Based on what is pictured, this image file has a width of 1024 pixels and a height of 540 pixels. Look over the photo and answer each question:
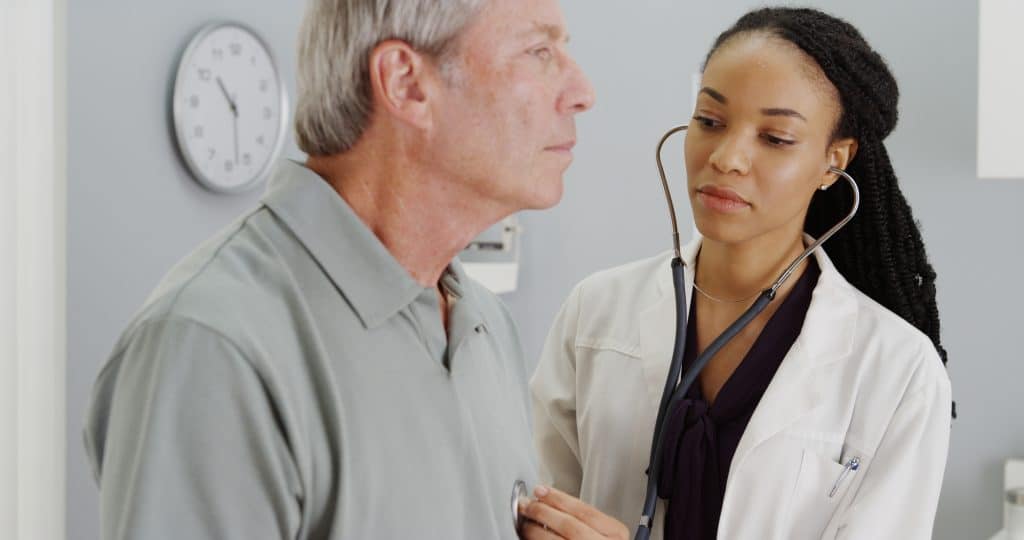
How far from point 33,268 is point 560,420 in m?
0.83

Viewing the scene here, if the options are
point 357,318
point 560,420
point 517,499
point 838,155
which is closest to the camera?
point 357,318

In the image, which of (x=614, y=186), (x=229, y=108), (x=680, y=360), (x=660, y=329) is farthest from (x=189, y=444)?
(x=614, y=186)

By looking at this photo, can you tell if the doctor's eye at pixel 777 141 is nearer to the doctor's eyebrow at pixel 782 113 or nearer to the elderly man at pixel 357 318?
the doctor's eyebrow at pixel 782 113

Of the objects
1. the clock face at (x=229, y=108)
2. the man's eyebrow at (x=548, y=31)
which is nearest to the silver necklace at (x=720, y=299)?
the man's eyebrow at (x=548, y=31)

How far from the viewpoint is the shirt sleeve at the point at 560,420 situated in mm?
1583

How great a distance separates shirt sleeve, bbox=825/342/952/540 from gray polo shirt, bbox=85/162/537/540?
574mm

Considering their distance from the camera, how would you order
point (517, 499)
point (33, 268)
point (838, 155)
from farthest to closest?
point (33, 268), point (838, 155), point (517, 499)

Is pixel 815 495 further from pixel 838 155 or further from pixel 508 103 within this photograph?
pixel 508 103

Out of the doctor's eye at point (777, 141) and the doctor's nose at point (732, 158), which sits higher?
the doctor's eye at point (777, 141)

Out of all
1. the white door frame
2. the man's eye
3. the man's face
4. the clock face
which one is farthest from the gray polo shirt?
the clock face

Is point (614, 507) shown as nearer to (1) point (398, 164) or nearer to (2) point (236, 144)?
(1) point (398, 164)

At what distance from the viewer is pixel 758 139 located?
1.40 metres

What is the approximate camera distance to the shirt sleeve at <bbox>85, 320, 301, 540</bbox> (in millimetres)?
706

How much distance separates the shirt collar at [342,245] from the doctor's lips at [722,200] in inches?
24.5
